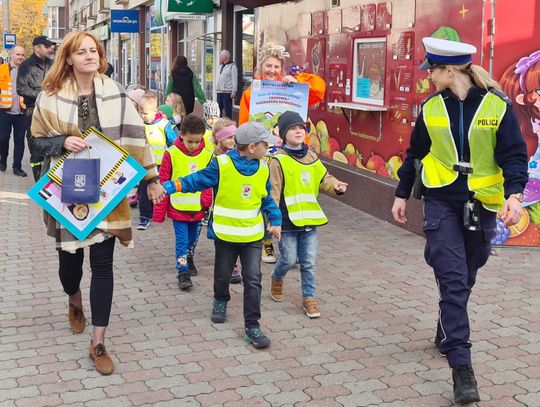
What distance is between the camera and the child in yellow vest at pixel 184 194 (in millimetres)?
6723

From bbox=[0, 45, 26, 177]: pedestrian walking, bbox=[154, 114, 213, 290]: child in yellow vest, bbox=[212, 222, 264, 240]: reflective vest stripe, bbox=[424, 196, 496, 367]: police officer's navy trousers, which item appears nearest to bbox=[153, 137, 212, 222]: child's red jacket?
bbox=[154, 114, 213, 290]: child in yellow vest

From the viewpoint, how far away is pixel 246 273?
17.9 ft

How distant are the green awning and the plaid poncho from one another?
45.6 ft

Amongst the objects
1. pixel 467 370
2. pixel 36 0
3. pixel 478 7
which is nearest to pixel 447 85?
pixel 467 370

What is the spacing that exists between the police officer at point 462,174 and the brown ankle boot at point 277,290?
1885mm

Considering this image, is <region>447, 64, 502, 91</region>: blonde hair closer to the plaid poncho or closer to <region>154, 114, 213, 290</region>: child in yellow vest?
the plaid poncho

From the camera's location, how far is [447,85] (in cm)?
450

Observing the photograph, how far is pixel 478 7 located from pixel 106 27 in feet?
112

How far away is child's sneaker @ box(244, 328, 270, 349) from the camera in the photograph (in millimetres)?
5180

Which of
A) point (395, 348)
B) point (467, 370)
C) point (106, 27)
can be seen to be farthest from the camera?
point (106, 27)

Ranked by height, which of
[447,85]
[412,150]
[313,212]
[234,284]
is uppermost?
[447,85]

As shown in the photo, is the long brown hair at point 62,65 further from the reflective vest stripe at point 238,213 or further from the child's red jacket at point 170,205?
the child's red jacket at point 170,205

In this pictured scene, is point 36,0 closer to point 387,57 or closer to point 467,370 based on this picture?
point 387,57

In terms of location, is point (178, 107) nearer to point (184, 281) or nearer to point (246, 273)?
point (184, 281)
